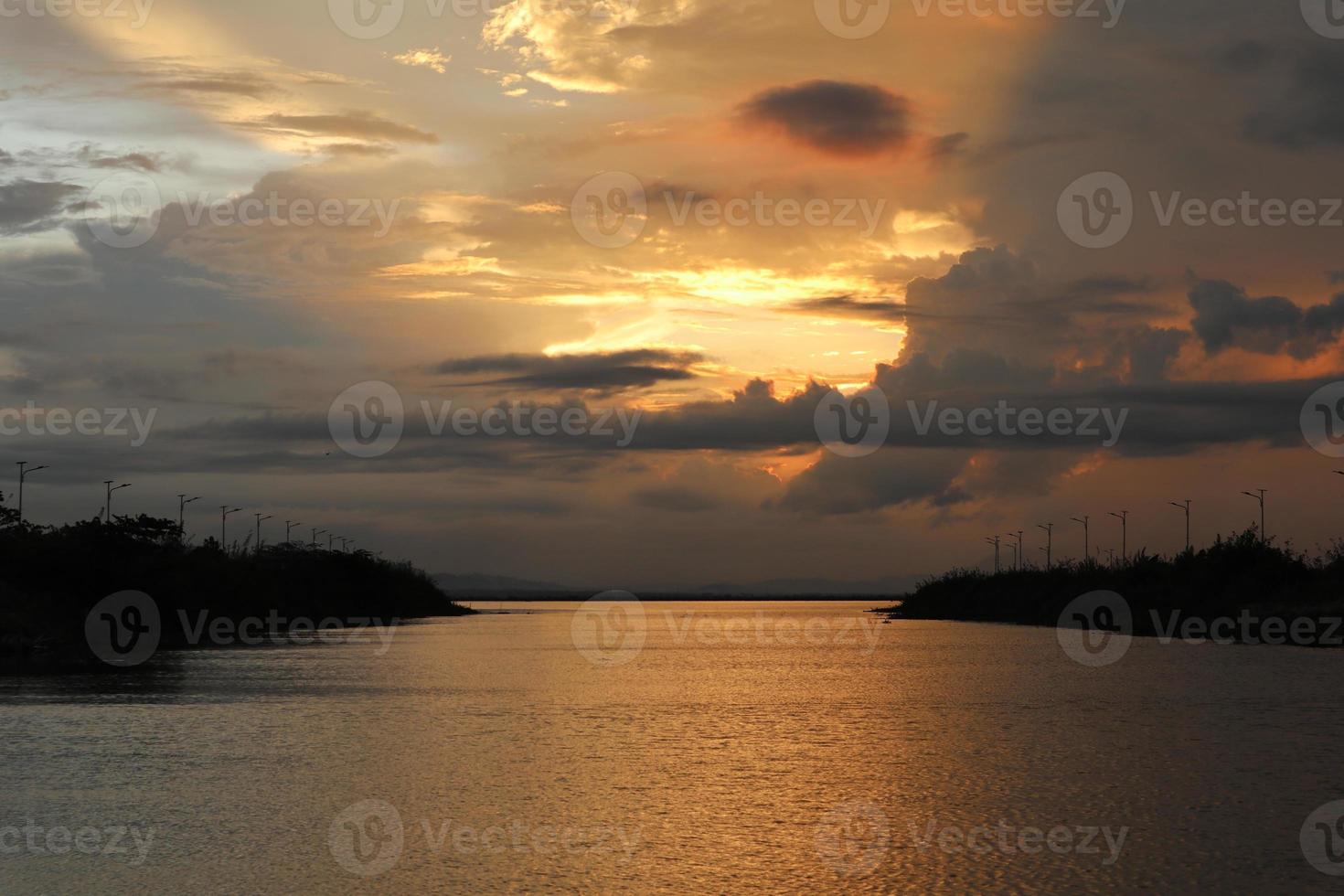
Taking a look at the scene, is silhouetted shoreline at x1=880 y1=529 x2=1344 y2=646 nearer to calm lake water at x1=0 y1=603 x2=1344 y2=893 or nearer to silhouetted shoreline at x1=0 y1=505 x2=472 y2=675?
calm lake water at x1=0 y1=603 x2=1344 y2=893

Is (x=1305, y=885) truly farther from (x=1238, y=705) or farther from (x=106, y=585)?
(x=106, y=585)

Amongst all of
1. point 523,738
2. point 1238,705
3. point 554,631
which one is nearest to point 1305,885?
point 523,738

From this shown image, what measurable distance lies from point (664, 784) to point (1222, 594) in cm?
9126

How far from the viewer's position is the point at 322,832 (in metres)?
23.0

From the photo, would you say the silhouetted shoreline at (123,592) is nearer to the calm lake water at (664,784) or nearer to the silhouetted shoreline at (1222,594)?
the calm lake water at (664,784)

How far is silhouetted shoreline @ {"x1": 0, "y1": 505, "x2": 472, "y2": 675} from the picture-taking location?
256ft

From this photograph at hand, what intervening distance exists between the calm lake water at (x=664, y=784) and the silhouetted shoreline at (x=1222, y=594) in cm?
3604

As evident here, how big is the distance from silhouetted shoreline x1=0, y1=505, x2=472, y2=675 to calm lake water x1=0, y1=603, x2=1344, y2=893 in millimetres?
24427

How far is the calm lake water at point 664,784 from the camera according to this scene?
20.2 m

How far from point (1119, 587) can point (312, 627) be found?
81.0m

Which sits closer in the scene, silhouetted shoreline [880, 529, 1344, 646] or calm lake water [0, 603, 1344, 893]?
calm lake water [0, 603, 1344, 893]

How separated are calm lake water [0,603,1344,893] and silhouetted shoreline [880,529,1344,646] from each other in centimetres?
3604

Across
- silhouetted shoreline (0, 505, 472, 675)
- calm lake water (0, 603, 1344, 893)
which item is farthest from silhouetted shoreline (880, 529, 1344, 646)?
silhouetted shoreline (0, 505, 472, 675)

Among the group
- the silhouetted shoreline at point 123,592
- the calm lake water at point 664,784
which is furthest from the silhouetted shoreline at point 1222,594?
the silhouetted shoreline at point 123,592
